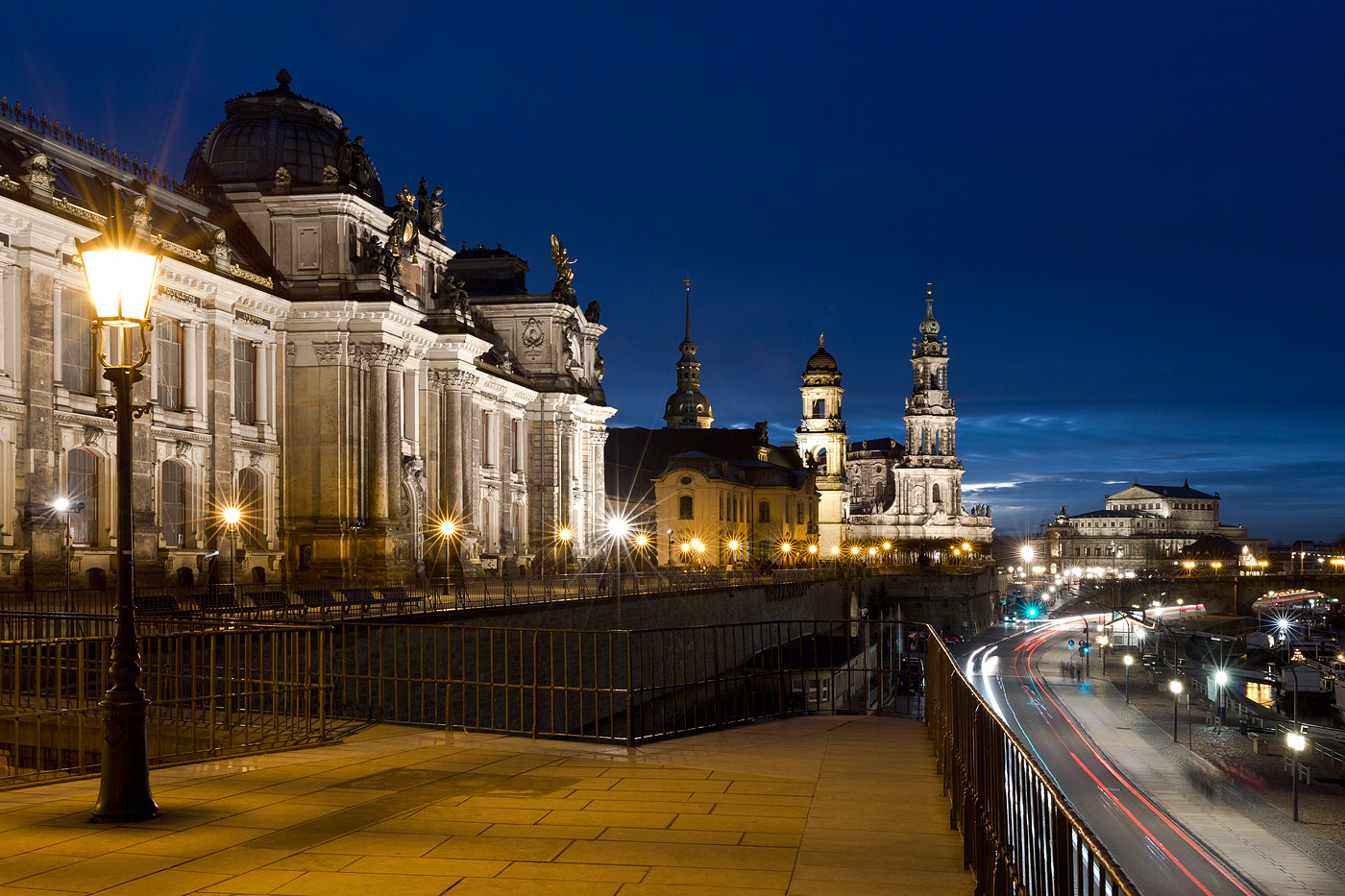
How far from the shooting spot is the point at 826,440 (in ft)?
457

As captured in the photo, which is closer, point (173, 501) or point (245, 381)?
point (173, 501)

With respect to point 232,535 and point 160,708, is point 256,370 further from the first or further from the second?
point 160,708

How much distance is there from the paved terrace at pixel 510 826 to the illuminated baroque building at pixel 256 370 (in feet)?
78.7

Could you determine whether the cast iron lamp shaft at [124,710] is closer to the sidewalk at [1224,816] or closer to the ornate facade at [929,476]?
the sidewalk at [1224,816]

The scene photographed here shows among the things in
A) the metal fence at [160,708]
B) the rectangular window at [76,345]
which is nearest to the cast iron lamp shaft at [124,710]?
the metal fence at [160,708]

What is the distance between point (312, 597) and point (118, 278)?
23.7m

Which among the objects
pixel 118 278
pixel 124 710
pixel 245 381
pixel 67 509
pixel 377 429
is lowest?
pixel 124 710

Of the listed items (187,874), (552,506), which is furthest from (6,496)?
(552,506)

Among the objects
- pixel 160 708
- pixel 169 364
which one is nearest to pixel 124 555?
pixel 160 708

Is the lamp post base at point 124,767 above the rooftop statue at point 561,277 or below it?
below

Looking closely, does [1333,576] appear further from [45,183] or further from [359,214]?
[45,183]

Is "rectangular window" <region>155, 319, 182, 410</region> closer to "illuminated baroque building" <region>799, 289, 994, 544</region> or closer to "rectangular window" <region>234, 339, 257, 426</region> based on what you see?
"rectangular window" <region>234, 339, 257, 426</region>

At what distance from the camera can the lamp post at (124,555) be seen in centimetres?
892

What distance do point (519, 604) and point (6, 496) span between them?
13752 millimetres
